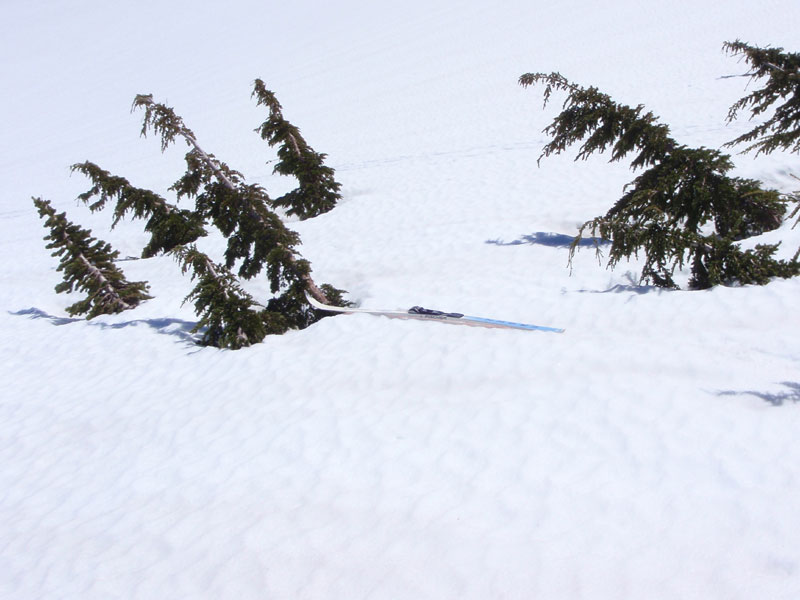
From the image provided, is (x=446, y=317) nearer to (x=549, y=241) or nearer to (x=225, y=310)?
(x=225, y=310)

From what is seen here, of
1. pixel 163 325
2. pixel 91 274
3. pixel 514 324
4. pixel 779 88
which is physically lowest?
pixel 163 325

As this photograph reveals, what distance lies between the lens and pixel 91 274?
13867 mm

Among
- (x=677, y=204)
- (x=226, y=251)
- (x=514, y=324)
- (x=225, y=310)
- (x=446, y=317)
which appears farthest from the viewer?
(x=226, y=251)

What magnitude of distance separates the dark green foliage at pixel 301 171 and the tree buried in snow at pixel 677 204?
8.92 meters

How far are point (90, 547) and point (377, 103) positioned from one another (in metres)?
39.6

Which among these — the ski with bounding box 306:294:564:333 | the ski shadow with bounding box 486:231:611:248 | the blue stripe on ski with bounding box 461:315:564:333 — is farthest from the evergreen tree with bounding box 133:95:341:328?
the ski shadow with bounding box 486:231:611:248

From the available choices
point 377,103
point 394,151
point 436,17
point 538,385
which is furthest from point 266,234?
point 436,17

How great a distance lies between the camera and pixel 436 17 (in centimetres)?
6512

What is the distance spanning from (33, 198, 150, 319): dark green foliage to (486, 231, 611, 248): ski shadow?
9353 millimetres

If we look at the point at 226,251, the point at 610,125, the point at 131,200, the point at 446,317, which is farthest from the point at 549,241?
the point at 131,200

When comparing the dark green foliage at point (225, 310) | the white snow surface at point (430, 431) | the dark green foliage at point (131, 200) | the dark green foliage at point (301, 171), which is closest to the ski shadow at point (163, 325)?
the white snow surface at point (430, 431)

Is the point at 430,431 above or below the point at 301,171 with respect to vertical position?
below

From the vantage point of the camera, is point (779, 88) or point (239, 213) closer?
point (779, 88)

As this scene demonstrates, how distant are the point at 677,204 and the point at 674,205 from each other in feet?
0.16
